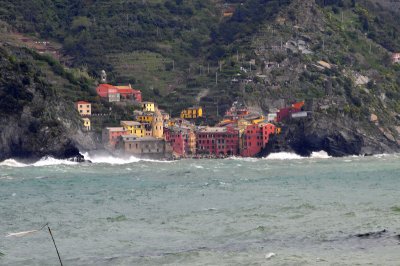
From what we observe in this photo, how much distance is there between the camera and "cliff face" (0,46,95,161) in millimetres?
A: 137750

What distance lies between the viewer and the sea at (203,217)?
55406 mm

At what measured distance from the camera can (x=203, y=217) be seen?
227 feet

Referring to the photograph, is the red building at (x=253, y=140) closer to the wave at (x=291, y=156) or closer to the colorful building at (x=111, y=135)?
the wave at (x=291, y=156)

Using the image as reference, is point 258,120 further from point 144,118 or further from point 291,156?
point 144,118

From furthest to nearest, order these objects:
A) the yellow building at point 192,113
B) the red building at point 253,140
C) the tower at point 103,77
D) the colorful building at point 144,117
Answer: the tower at point 103,77, the yellow building at point 192,113, the colorful building at point 144,117, the red building at point 253,140

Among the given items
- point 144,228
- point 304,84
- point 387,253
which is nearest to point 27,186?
point 144,228

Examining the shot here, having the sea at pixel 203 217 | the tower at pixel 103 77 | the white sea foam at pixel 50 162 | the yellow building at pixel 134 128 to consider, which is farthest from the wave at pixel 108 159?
the tower at pixel 103 77

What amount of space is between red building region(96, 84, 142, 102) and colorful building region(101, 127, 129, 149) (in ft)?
58.7

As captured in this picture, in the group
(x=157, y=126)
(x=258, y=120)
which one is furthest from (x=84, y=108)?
(x=258, y=120)

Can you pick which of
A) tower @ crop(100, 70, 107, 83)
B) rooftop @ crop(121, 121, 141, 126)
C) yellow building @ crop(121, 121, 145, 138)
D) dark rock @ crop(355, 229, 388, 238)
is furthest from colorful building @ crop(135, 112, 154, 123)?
dark rock @ crop(355, 229, 388, 238)

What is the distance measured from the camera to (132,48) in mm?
196000

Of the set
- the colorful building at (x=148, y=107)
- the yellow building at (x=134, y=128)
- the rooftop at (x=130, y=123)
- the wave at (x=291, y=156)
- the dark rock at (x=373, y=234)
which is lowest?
the wave at (x=291, y=156)

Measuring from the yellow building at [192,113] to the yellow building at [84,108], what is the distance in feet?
46.4

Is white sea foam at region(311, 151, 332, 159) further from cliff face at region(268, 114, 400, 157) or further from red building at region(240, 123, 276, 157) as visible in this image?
red building at region(240, 123, 276, 157)
